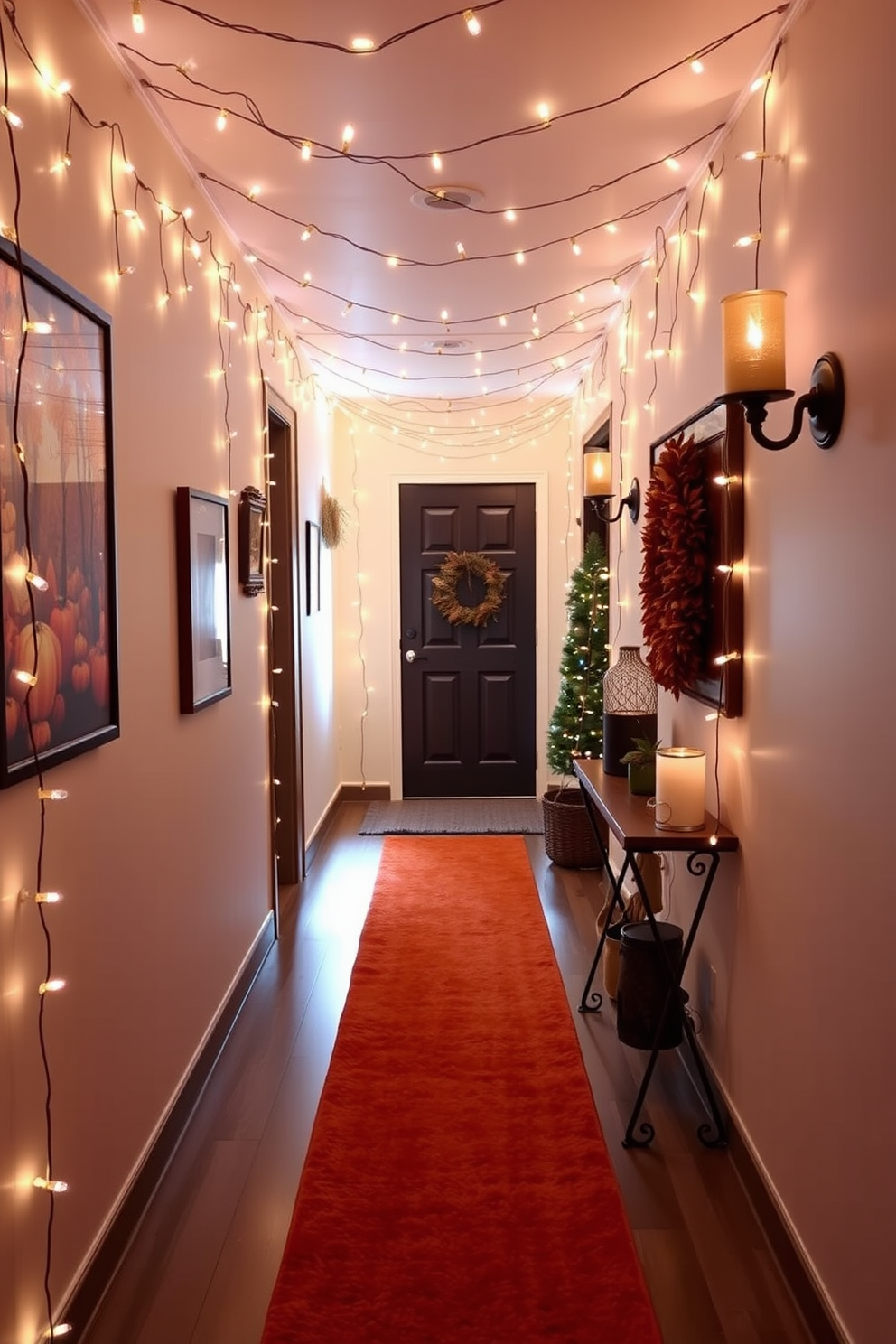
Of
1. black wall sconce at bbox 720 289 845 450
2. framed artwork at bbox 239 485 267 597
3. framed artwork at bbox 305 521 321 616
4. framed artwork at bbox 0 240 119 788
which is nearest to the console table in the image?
black wall sconce at bbox 720 289 845 450

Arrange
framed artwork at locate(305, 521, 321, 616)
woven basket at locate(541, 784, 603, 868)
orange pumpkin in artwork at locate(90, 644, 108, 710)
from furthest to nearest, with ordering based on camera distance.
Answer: framed artwork at locate(305, 521, 321, 616) → woven basket at locate(541, 784, 603, 868) → orange pumpkin in artwork at locate(90, 644, 108, 710)

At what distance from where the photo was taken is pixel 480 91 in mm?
2443

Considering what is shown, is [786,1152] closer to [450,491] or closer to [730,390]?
[730,390]

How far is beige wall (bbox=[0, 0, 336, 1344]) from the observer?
1759 mm

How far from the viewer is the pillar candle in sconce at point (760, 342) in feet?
6.43

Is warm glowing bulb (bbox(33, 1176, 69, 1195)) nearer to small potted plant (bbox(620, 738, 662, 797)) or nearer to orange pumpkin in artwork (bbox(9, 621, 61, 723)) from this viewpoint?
orange pumpkin in artwork (bbox(9, 621, 61, 723))

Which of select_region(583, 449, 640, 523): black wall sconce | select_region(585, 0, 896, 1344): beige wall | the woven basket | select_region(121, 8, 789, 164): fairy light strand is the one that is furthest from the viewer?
the woven basket

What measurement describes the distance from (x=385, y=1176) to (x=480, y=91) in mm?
2535

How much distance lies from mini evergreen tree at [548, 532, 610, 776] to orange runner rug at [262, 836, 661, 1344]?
155 cm

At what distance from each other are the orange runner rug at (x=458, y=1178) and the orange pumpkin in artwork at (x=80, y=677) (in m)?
1.24

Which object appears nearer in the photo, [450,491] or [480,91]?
[480,91]

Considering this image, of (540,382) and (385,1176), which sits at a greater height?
(540,382)

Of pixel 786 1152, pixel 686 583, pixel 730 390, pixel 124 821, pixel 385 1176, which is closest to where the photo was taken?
pixel 730 390

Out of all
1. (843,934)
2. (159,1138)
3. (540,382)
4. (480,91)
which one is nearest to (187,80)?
(480,91)
